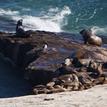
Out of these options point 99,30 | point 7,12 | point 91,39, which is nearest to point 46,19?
point 7,12

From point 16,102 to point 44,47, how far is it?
20.1 feet

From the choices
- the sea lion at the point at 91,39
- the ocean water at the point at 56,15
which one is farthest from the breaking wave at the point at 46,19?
the sea lion at the point at 91,39

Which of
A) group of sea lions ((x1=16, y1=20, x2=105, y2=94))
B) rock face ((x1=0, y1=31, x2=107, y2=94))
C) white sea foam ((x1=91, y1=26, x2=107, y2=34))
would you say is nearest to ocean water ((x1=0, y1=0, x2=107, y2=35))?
white sea foam ((x1=91, y1=26, x2=107, y2=34))

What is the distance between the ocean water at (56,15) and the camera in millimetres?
28891

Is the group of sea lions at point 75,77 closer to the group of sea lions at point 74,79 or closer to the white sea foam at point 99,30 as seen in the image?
the group of sea lions at point 74,79

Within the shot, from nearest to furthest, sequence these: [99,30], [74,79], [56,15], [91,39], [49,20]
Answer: [74,79]
[91,39]
[99,30]
[49,20]
[56,15]

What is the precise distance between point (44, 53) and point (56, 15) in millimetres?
15806

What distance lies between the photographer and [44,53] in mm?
17234

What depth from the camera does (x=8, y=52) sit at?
19172 mm

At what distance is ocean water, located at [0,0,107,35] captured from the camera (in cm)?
2889

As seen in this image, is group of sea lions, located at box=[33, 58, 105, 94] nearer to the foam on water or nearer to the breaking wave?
the breaking wave

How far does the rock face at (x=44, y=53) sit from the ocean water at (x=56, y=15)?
A: 6.20 meters

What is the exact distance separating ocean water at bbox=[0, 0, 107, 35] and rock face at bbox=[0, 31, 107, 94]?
620 centimetres

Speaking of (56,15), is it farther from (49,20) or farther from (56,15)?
(49,20)
